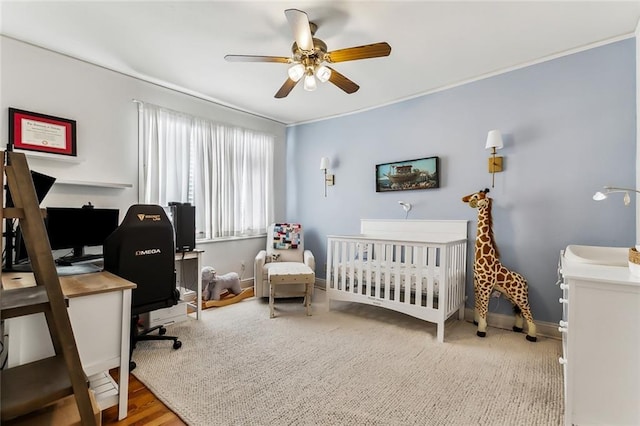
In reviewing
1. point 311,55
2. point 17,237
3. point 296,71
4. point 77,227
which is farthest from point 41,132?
point 311,55

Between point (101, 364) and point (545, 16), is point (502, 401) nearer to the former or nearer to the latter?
point (101, 364)

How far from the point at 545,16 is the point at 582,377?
7.55ft

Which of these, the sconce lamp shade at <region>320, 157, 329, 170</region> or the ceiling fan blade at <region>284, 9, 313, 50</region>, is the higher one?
the ceiling fan blade at <region>284, 9, 313, 50</region>

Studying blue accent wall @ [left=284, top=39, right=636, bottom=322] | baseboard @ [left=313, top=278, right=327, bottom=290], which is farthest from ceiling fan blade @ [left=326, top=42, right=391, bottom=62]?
baseboard @ [left=313, top=278, right=327, bottom=290]

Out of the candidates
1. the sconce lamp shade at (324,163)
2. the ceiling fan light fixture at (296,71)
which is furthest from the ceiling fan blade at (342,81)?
the sconce lamp shade at (324,163)

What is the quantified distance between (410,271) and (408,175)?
1272mm

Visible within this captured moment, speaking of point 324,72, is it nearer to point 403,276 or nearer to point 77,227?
point 403,276

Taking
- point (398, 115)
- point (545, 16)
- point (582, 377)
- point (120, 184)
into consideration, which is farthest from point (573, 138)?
point (120, 184)

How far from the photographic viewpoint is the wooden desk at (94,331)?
1.34 metres

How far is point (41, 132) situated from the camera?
248 centimetres

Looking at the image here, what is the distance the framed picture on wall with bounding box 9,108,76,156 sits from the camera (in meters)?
2.36

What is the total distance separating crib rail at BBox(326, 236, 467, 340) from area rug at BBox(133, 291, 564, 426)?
0.25 m

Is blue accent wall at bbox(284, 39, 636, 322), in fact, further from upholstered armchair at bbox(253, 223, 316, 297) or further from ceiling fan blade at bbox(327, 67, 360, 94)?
upholstered armchair at bbox(253, 223, 316, 297)

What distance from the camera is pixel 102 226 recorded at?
2615 millimetres
